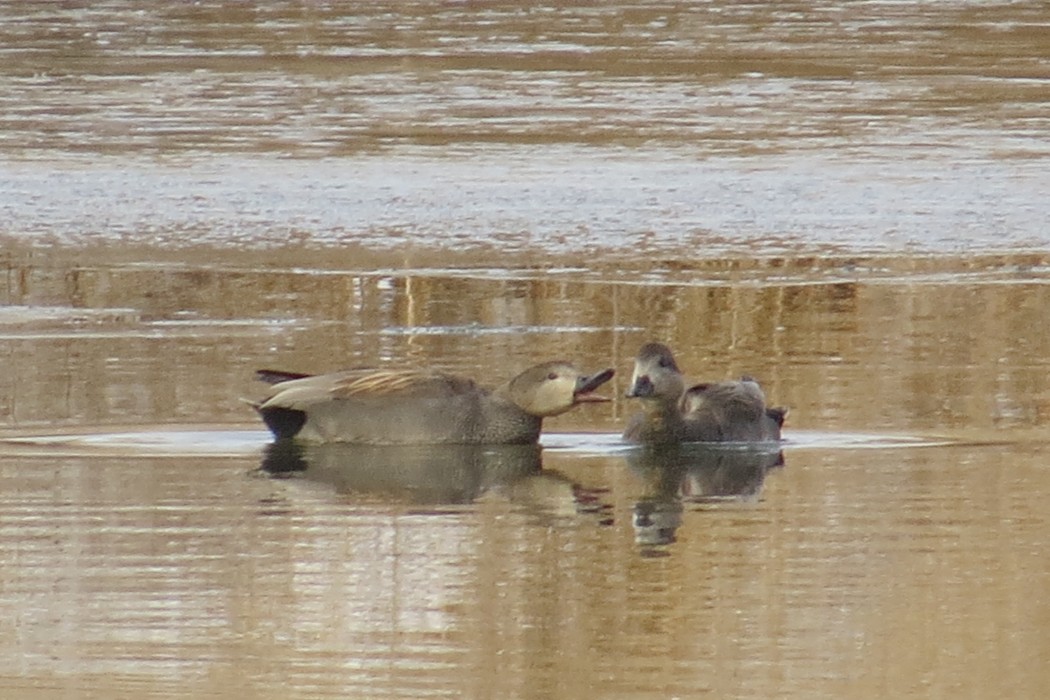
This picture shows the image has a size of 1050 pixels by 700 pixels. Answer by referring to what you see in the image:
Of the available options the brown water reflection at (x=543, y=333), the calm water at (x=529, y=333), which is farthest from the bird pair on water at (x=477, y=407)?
the brown water reflection at (x=543, y=333)

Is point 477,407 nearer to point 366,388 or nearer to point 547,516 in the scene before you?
point 366,388

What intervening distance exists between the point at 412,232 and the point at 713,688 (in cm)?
722

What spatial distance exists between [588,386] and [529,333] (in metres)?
1.85

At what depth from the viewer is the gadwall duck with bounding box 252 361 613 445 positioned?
26.5 feet

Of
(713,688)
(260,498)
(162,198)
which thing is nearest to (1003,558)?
(713,688)

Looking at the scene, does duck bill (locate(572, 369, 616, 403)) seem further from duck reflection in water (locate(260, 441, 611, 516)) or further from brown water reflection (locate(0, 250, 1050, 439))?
brown water reflection (locate(0, 250, 1050, 439))

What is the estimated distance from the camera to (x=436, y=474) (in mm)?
7621

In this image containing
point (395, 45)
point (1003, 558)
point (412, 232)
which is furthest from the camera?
point (395, 45)

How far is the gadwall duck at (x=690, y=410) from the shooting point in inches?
316

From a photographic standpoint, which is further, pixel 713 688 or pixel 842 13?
pixel 842 13

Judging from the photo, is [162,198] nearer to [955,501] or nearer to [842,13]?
[955,501]

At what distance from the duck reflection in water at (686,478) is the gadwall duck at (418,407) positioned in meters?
0.35

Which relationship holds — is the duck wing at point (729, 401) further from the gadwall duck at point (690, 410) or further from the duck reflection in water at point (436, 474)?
the duck reflection in water at point (436, 474)

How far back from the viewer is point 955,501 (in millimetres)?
6945
